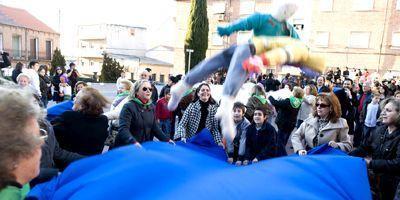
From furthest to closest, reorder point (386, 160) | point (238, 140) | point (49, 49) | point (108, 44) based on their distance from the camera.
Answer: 1. point (108, 44)
2. point (49, 49)
3. point (238, 140)
4. point (386, 160)

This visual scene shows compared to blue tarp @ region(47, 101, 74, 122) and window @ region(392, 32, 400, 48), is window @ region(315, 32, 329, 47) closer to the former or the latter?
window @ region(392, 32, 400, 48)

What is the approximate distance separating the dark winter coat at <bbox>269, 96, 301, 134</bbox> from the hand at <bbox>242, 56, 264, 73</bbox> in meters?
4.17

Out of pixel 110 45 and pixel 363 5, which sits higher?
pixel 363 5

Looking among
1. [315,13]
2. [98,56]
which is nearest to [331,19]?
[315,13]

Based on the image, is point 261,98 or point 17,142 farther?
point 261,98

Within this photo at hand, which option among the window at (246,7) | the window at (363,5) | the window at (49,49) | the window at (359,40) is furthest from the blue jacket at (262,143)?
the window at (49,49)

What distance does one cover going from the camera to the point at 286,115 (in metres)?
6.66

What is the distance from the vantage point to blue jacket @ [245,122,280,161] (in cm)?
420

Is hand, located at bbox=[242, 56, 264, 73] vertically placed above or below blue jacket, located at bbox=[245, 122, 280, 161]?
above

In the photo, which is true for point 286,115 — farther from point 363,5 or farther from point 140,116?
point 363,5

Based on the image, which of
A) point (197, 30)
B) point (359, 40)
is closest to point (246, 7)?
point (197, 30)

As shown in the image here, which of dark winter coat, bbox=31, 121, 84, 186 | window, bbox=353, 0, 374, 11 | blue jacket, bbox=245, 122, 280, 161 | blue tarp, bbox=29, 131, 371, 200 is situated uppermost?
window, bbox=353, 0, 374, 11

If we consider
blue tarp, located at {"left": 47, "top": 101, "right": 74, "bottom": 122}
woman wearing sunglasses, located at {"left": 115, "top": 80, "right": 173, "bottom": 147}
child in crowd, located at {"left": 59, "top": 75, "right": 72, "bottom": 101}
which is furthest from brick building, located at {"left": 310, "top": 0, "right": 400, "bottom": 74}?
blue tarp, located at {"left": 47, "top": 101, "right": 74, "bottom": 122}

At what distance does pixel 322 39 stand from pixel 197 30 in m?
9.75
